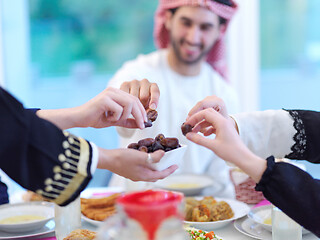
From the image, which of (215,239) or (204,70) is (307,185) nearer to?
(215,239)

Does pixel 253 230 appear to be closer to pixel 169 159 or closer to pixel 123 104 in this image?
pixel 169 159

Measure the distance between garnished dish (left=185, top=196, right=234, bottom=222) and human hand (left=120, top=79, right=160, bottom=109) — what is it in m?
0.43

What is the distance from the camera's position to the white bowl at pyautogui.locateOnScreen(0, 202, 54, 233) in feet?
4.74

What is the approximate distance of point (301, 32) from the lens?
4.22 meters

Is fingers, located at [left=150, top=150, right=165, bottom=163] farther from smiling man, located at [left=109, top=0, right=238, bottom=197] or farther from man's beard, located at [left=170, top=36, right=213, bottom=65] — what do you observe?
man's beard, located at [left=170, top=36, right=213, bottom=65]

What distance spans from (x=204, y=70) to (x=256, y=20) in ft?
3.59

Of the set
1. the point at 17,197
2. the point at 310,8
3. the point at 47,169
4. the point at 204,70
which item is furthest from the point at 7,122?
the point at 310,8

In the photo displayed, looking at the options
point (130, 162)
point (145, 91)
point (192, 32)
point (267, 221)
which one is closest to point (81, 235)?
point (130, 162)

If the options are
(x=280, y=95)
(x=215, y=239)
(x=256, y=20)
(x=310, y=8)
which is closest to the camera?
(x=215, y=239)

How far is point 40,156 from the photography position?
901mm

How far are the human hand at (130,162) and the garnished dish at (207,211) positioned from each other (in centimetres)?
51

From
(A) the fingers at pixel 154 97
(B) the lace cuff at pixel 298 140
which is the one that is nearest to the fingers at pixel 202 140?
(A) the fingers at pixel 154 97

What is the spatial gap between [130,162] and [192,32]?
1.83 metres

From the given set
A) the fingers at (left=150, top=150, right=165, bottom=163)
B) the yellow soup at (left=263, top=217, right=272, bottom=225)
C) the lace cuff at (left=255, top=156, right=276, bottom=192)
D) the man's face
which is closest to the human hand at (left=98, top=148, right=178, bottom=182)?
the fingers at (left=150, top=150, right=165, bottom=163)
